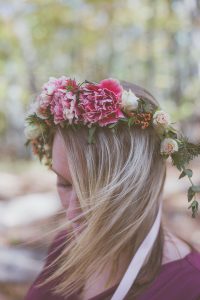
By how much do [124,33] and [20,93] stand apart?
2.61m

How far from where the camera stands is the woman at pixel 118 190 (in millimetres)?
1404

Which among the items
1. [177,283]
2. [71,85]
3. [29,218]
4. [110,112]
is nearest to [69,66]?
[29,218]

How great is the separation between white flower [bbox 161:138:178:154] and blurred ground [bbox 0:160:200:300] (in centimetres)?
47

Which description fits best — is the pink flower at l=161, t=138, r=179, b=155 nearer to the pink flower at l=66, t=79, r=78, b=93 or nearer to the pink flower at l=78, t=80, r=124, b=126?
the pink flower at l=78, t=80, r=124, b=126

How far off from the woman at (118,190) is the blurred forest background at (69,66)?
2.46 m

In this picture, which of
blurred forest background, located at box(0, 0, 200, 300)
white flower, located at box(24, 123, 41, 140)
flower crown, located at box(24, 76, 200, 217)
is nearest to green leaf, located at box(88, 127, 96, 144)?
flower crown, located at box(24, 76, 200, 217)

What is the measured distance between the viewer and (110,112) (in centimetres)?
144

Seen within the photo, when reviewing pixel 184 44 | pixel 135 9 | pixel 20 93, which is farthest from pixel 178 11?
pixel 20 93

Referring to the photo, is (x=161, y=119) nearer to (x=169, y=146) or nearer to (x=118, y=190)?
(x=169, y=146)

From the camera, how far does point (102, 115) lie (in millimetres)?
1423

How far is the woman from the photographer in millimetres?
1404

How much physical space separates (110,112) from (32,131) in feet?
1.27

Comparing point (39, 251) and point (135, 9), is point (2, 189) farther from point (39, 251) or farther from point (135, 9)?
point (135, 9)

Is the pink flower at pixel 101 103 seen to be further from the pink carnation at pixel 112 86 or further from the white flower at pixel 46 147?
the white flower at pixel 46 147
